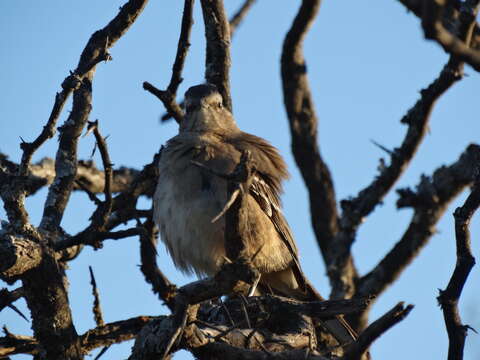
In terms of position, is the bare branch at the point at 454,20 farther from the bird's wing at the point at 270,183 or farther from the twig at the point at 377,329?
the twig at the point at 377,329

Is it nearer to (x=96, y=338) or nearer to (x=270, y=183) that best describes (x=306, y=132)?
(x=270, y=183)

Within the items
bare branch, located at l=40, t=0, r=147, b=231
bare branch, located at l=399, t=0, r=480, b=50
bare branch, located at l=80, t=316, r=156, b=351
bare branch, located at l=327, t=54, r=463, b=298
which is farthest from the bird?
bare branch, located at l=399, t=0, r=480, b=50

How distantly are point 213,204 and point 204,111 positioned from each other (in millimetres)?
1288

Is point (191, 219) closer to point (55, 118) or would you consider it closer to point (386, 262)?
point (55, 118)

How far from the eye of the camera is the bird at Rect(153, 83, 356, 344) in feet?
18.4

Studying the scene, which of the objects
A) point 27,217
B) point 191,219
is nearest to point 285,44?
point 191,219

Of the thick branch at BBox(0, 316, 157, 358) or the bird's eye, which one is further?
the bird's eye

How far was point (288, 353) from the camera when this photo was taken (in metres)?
4.26

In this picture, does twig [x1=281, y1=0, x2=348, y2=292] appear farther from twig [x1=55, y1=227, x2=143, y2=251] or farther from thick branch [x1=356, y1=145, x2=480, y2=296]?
twig [x1=55, y1=227, x2=143, y2=251]

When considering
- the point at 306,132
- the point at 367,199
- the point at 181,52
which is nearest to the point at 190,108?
the point at 181,52

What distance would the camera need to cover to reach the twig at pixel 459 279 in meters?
4.25

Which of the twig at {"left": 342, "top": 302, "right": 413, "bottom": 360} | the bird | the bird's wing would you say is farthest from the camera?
the bird's wing

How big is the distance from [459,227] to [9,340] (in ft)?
11.1

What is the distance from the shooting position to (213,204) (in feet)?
18.2
